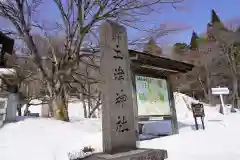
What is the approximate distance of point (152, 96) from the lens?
324 inches

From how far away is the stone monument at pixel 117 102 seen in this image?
4746 mm

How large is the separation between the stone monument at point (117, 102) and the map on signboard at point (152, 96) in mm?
2242

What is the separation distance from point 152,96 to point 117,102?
134 inches

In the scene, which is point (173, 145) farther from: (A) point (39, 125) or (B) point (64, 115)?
(B) point (64, 115)

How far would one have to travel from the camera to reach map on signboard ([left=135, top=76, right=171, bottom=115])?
7.73 metres

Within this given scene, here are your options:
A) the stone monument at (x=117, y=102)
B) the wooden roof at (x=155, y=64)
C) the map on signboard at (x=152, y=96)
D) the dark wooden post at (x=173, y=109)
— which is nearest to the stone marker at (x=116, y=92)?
the stone monument at (x=117, y=102)

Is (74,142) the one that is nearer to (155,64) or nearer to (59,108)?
(59,108)

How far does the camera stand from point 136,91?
7633 mm

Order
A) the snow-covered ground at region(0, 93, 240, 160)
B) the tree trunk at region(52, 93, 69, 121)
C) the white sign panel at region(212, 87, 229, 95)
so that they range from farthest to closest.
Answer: the white sign panel at region(212, 87, 229, 95) → the tree trunk at region(52, 93, 69, 121) → the snow-covered ground at region(0, 93, 240, 160)

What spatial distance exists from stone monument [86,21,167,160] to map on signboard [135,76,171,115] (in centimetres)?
224

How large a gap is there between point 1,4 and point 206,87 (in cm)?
3045

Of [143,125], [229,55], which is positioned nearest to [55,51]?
[143,125]

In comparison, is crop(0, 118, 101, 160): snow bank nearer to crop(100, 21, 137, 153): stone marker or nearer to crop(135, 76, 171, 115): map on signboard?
crop(135, 76, 171, 115): map on signboard

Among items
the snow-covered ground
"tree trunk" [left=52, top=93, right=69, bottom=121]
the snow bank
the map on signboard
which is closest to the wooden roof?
the map on signboard
